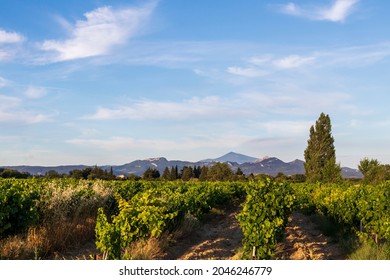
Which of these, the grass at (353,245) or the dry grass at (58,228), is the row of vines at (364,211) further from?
the dry grass at (58,228)

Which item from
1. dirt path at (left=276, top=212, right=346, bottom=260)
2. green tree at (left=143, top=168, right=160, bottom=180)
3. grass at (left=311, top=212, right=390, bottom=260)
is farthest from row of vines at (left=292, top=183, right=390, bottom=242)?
green tree at (left=143, top=168, right=160, bottom=180)

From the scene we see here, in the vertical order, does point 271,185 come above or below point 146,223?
above

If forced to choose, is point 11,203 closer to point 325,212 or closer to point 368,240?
point 368,240


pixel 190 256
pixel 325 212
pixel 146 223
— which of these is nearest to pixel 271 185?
pixel 190 256

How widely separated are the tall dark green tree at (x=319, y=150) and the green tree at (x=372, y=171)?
4103 millimetres

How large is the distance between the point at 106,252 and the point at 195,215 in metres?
7.05

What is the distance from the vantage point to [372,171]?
167ft

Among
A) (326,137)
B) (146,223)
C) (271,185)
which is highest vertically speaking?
(326,137)

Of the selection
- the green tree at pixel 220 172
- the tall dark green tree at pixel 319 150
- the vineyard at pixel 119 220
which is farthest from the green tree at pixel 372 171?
the vineyard at pixel 119 220

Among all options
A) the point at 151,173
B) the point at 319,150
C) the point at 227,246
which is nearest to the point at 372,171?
the point at 319,150

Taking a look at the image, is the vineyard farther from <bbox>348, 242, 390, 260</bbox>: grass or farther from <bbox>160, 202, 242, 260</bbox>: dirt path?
<bbox>160, 202, 242, 260</bbox>: dirt path

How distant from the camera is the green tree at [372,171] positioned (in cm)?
4786

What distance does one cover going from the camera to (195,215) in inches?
602

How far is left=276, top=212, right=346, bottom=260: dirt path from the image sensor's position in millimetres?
10828
